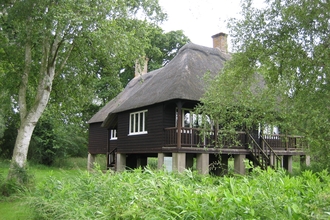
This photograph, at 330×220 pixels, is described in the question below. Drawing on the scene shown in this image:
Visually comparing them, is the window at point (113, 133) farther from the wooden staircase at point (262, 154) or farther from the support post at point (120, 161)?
the wooden staircase at point (262, 154)

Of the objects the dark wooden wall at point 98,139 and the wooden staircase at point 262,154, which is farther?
the dark wooden wall at point 98,139

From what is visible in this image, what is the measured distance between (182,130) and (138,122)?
13.7 ft

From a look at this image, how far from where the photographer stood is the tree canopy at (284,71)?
1018cm

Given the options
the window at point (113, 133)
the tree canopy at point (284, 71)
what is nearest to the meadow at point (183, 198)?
the tree canopy at point (284, 71)

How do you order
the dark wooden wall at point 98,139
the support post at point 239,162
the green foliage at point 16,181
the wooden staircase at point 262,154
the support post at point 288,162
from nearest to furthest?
1. the green foliage at point 16,181
2. the wooden staircase at point 262,154
3. the support post at point 239,162
4. the support post at point 288,162
5. the dark wooden wall at point 98,139

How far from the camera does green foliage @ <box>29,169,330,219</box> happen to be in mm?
3758

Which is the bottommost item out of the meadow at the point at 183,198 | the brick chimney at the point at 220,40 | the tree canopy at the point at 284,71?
the meadow at the point at 183,198

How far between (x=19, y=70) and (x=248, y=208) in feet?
44.4

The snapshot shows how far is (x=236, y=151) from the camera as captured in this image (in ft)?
59.3

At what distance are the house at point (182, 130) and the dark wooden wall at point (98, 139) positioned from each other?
330 centimetres

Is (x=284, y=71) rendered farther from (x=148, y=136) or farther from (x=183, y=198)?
(x=148, y=136)

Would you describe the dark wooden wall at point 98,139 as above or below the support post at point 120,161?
above

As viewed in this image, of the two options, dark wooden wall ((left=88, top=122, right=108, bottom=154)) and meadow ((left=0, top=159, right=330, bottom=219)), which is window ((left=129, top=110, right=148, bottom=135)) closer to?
dark wooden wall ((left=88, top=122, right=108, bottom=154))

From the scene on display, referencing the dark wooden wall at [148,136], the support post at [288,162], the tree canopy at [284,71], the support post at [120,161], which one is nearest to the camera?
Answer: the tree canopy at [284,71]
